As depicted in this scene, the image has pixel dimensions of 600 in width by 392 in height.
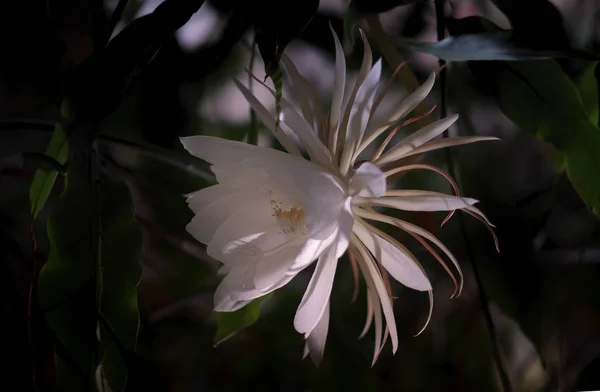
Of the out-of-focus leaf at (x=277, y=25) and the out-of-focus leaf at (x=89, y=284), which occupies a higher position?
the out-of-focus leaf at (x=277, y=25)

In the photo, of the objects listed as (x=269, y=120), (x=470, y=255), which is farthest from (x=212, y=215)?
(x=470, y=255)

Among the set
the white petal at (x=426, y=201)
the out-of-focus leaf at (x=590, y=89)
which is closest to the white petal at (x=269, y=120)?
the white petal at (x=426, y=201)

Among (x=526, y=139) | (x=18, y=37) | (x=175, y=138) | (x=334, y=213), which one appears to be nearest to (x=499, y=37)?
(x=526, y=139)

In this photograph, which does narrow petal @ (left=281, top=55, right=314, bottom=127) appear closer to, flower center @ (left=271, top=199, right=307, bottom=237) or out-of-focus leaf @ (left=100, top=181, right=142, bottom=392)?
flower center @ (left=271, top=199, right=307, bottom=237)

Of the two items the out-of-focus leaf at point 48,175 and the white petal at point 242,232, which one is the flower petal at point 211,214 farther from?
the out-of-focus leaf at point 48,175

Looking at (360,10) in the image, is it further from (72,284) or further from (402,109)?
(72,284)

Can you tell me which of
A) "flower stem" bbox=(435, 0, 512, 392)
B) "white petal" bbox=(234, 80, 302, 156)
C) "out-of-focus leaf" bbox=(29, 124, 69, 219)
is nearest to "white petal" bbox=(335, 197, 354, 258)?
"white petal" bbox=(234, 80, 302, 156)
